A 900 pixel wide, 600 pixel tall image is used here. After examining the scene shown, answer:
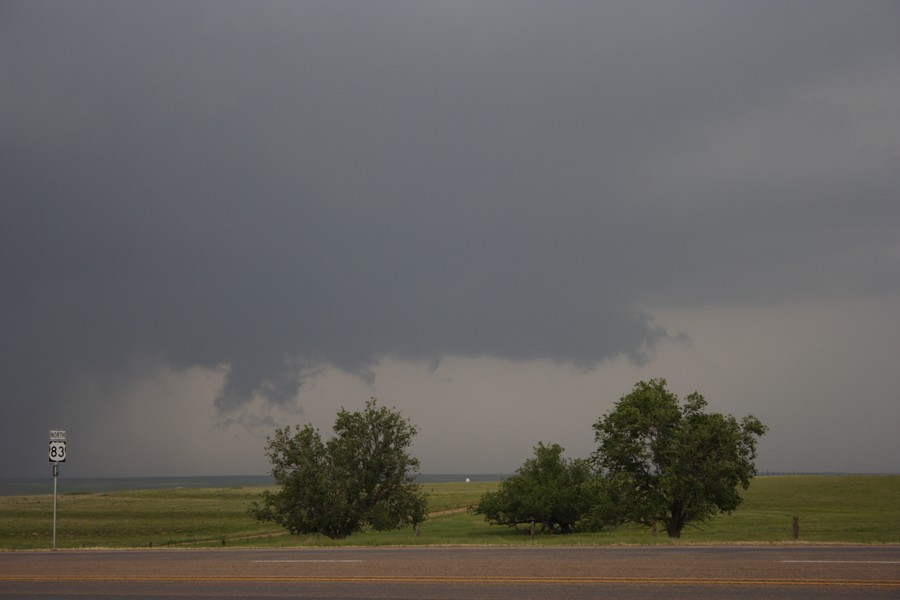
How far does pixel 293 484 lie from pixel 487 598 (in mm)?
31980

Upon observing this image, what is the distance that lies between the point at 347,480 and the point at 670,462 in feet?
56.6

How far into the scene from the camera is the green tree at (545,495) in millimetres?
58906

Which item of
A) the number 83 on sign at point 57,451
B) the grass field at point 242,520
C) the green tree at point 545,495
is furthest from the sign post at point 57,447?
the green tree at point 545,495

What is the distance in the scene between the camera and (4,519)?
101 m

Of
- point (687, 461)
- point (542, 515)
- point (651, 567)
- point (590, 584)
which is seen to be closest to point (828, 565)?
point (651, 567)

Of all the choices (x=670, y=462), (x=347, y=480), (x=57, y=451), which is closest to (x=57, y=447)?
(x=57, y=451)

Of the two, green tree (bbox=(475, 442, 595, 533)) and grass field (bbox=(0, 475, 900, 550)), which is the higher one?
green tree (bbox=(475, 442, 595, 533))

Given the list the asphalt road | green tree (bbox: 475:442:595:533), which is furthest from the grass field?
the asphalt road

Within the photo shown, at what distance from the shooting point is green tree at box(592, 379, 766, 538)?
42531mm

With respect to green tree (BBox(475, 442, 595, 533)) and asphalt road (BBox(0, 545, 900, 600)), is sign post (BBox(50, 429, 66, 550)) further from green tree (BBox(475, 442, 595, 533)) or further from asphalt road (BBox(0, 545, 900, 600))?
green tree (BBox(475, 442, 595, 533))

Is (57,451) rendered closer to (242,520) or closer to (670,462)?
(670,462)

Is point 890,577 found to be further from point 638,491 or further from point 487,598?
point 638,491

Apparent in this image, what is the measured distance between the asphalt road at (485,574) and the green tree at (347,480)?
762 inches

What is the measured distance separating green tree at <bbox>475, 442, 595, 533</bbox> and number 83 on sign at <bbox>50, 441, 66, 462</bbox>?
34075 mm
